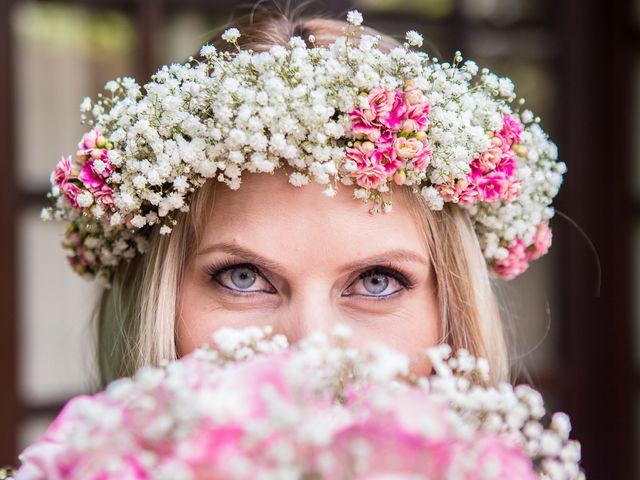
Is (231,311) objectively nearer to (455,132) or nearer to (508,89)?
(455,132)

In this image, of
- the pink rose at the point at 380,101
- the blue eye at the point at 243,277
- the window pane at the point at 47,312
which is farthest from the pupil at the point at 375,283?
the window pane at the point at 47,312

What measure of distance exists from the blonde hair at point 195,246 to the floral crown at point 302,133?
53 mm

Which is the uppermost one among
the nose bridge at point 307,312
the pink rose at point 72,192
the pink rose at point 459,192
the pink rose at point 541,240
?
the pink rose at point 72,192

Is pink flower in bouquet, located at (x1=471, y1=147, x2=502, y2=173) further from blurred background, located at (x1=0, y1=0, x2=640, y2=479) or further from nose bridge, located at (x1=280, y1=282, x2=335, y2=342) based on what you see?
blurred background, located at (x1=0, y1=0, x2=640, y2=479)

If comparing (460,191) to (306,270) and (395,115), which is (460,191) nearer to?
(395,115)

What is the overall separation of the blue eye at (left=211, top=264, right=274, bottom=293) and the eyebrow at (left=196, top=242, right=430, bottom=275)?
0.04 meters

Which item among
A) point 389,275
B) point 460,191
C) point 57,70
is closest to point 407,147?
point 460,191

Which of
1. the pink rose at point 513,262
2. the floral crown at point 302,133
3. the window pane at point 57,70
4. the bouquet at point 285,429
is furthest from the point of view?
the window pane at point 57,70

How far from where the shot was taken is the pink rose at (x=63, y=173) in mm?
1570

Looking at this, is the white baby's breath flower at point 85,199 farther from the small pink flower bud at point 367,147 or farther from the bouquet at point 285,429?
the bouquet at point 285,429

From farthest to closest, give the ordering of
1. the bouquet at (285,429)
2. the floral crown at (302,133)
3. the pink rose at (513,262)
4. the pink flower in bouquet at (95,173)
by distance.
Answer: the pink rose at (513,262) < the pink flower in bouquet at (95,173) < the floral crown at (302,133) < the bouquet at (285,429)

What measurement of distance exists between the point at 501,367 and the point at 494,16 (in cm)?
222

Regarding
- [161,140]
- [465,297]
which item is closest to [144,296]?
[161,140]

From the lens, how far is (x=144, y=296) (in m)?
1.63
